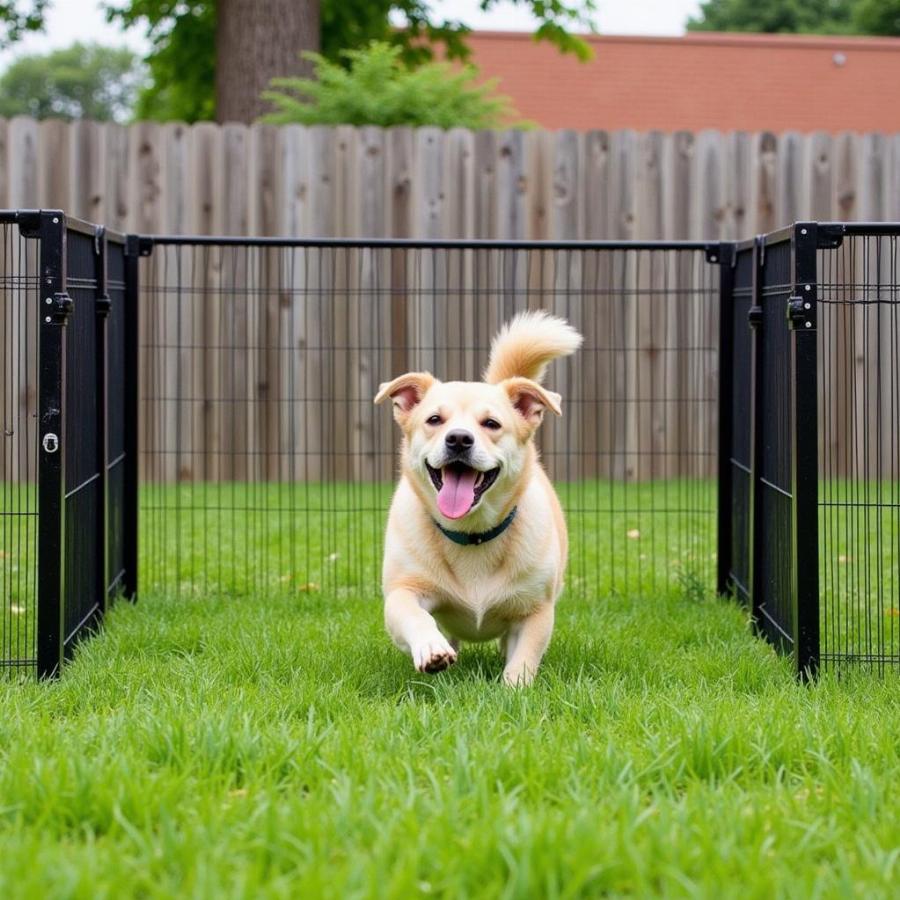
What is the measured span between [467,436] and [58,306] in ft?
4.37

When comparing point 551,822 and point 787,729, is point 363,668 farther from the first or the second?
point 551,822

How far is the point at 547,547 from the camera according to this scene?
15.7 ft

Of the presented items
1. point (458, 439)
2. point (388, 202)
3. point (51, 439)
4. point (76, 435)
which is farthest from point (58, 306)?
point (388, 202)

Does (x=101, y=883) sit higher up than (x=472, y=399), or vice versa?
(x=472, y=399)

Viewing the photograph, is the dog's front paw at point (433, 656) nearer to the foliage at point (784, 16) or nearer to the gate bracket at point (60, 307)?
the gate bracket at point (60, 307)

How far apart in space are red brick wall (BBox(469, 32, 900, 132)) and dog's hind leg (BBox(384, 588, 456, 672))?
1795 cm

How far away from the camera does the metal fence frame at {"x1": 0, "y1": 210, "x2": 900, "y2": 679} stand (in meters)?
4.44

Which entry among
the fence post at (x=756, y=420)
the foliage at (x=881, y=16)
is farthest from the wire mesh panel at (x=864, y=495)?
the foliage at (x=881, y=16)

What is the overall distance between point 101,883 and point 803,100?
842 inches

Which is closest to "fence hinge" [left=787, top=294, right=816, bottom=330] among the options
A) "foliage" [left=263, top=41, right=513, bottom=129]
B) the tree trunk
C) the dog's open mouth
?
the dog's open mouth

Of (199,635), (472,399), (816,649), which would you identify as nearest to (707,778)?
(816,649)

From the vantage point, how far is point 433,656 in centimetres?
410

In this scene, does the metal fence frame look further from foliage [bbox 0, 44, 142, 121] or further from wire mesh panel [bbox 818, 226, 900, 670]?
foliage [bbox 0, 44, 142, 121]

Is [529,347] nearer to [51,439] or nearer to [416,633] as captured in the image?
[416,633]
